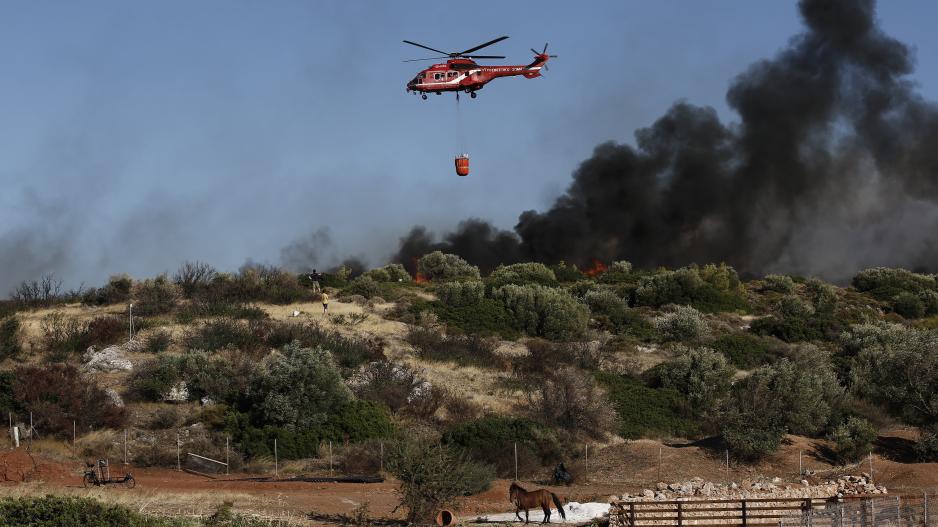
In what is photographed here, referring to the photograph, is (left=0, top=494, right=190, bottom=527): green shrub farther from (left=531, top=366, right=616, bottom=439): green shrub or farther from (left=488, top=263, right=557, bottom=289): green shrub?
(left=488, top=263, right=557, bottom=289): green shrub

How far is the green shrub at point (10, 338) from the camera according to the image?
4478 centimetres

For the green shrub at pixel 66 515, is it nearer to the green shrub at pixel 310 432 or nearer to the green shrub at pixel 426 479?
the green shrub at pixel 426 479

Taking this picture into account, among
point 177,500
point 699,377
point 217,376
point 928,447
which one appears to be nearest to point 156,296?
point 217,376

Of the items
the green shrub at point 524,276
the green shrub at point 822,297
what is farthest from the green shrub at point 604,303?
the green shrub at point 822,297

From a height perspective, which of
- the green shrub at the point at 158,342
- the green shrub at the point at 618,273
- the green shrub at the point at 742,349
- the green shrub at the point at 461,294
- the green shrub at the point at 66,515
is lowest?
the green shrub at the point at 66,515

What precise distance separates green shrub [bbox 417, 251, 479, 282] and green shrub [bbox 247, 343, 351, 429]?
34144mm

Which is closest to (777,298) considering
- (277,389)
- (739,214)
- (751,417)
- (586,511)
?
(739,214)

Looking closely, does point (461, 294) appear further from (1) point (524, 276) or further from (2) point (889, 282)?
(2) point (889, 282)

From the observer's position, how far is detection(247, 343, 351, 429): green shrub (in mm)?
37219

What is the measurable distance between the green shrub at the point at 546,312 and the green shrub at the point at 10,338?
21.9 m

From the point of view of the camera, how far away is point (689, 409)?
136 feet

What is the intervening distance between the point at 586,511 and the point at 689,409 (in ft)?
51.7

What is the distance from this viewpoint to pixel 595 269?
8288 centimetres

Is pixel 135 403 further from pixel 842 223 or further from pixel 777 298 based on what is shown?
pixel 842 223
